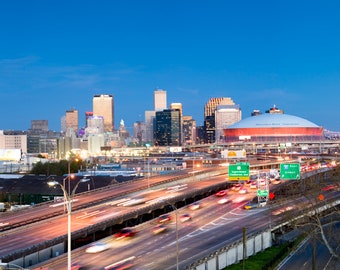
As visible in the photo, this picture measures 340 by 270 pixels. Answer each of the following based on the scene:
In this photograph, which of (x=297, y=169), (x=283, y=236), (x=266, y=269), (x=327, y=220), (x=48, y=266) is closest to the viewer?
(x=48, y=266)

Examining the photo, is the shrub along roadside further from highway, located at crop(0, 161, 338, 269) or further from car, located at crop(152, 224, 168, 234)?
car, located at crop(152, 224, 168, 234)

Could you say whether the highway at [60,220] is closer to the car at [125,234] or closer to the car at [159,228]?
the car at [125,234]

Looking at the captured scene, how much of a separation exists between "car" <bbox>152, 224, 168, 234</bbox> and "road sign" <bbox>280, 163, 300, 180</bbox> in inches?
1102

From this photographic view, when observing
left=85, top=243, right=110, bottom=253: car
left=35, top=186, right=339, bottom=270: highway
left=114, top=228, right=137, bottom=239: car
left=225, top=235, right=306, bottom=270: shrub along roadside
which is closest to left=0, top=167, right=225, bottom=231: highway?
left=114, top=228, right=137, bottom=239: car

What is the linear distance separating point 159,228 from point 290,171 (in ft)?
97.9

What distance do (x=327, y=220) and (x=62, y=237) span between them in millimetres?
39155

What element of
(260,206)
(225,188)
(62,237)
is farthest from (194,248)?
(225,188)

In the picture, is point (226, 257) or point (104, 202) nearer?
point (226, 257)

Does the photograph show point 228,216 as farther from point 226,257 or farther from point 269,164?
point 269,164

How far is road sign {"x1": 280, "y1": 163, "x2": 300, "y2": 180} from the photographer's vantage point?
79.8 m

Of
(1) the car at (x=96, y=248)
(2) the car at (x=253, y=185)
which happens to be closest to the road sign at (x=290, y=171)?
(2) the car at (x=253, y=185)

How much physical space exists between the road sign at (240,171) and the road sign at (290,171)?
535cm

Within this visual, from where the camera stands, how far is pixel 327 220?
239 feet

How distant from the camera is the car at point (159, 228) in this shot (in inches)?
2210
